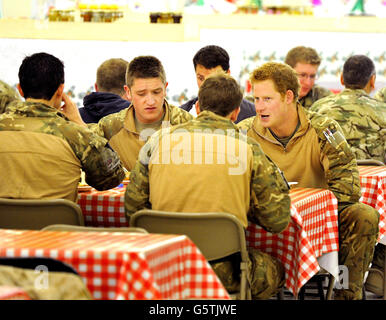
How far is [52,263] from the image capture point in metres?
2.10

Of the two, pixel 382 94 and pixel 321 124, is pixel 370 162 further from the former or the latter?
pixel 382 94

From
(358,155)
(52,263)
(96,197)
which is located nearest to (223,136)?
(96,197)

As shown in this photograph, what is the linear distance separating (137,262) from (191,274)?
15.4 inches

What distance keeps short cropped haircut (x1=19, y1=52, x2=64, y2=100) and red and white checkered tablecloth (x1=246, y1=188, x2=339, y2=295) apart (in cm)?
122

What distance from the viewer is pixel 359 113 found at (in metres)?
5.68

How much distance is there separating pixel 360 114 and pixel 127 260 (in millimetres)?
3891

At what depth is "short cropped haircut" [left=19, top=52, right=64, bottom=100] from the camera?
366 cm

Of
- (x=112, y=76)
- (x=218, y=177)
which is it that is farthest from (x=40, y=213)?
(x=112, y=76)

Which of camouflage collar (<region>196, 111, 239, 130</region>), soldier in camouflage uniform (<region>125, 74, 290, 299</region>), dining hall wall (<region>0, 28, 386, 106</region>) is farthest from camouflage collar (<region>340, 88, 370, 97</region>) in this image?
camouflage collar (<region>196, 111, 239, 130</region>)

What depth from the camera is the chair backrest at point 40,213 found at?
10.9 feet

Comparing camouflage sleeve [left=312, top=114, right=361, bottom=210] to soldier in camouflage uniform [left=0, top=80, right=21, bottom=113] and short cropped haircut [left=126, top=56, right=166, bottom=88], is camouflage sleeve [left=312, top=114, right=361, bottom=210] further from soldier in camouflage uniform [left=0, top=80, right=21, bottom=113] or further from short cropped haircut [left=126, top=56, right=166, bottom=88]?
soldier in camouflage uniform [left=0, top=80, right=21, bottom=113]

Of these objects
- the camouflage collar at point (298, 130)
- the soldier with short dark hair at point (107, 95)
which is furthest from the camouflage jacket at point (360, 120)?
the soldier with short dark hair at point (107, 95)

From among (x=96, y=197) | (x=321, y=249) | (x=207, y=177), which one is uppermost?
(x=207, y=177)
